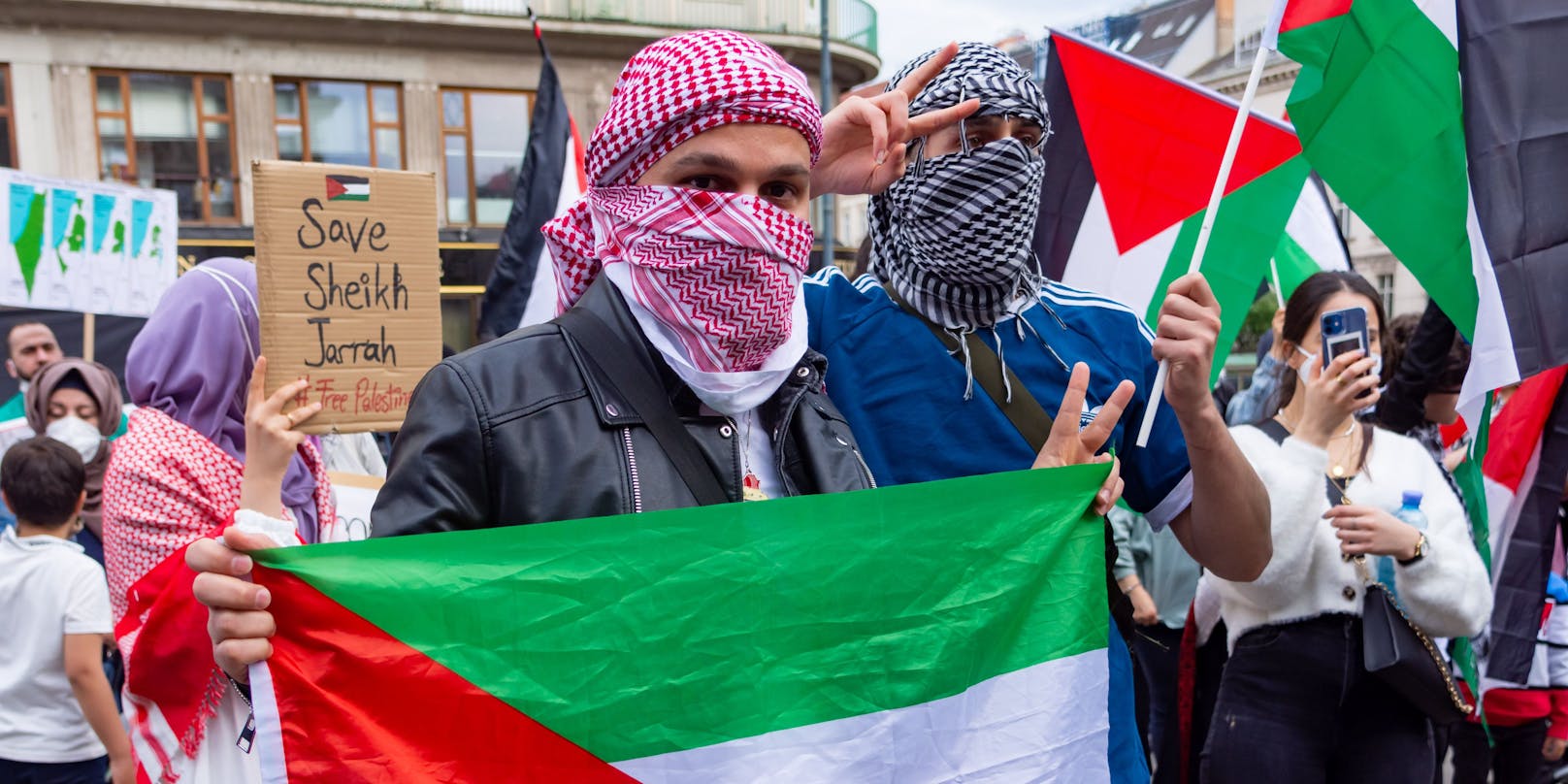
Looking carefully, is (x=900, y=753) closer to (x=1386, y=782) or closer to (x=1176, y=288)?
(x=1176, y=288)

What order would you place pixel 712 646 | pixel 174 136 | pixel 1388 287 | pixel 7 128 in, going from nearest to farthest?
pixel 712 646 → pixel 7 128 → pixel 174 136 → pixel 1388 287

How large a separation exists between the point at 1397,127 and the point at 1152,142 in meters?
1.83

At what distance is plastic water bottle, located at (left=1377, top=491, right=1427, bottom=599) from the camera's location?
343 cm

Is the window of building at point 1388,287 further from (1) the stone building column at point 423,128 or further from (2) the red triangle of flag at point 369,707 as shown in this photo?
(2) the red triangle of flag at point 369,707

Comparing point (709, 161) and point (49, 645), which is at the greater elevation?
point (709, 161)

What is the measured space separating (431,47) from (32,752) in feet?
60.1

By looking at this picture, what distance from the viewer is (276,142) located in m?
19.7

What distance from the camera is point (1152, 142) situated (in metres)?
4.55

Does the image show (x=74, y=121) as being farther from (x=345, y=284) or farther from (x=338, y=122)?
(x=345, y=284)

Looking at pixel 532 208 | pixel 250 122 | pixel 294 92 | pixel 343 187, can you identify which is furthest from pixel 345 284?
pixel 294 92

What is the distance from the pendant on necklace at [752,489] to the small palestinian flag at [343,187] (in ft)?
4.82

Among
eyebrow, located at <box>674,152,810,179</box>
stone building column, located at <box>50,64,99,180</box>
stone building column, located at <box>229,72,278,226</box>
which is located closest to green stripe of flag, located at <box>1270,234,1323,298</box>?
eyebrow, located at <box>674,152,810,179</box>

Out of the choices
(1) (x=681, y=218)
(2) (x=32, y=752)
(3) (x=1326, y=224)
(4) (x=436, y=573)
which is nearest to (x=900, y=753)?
(4) (x=436, y=573)

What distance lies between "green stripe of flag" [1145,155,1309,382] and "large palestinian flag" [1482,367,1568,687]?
35.0 inches
